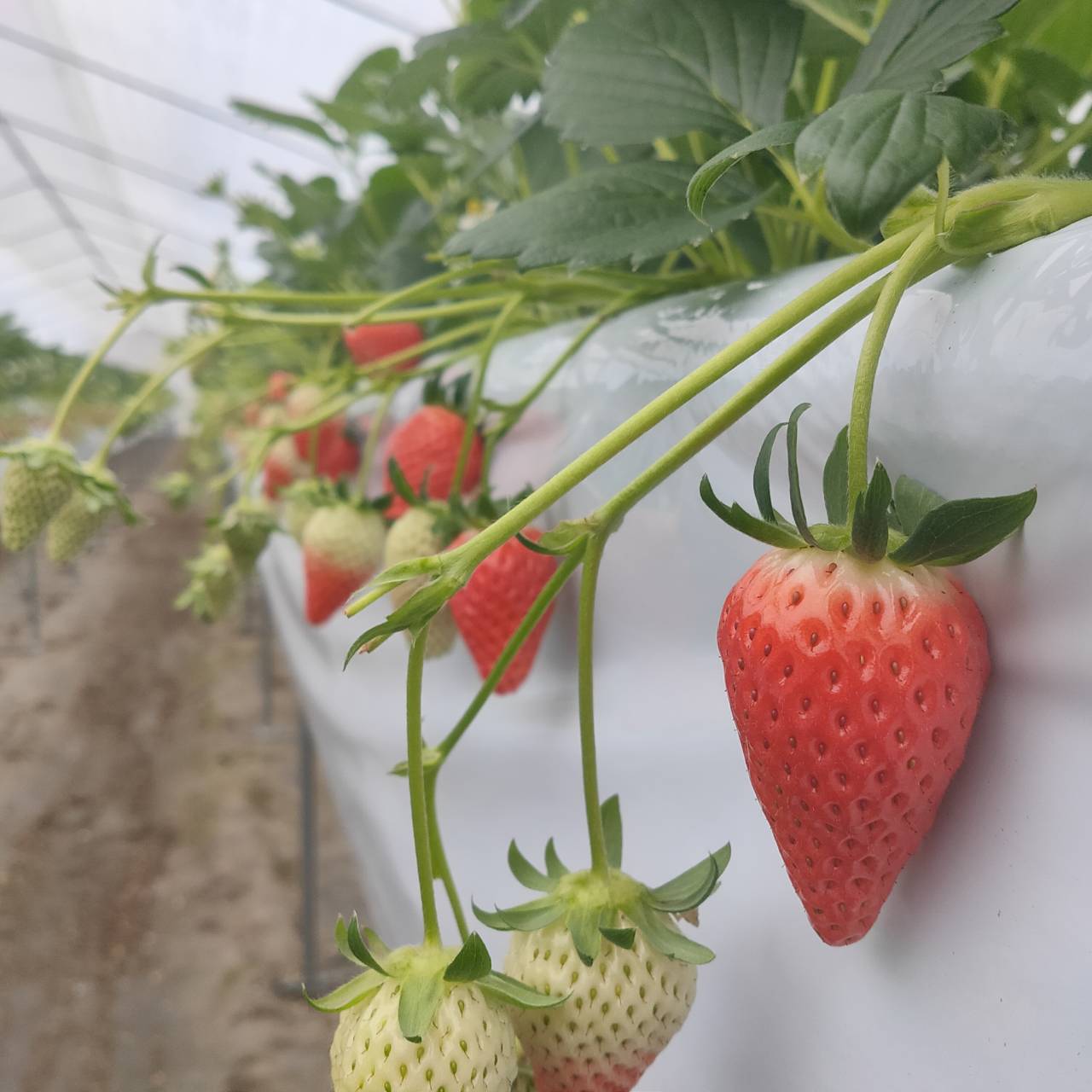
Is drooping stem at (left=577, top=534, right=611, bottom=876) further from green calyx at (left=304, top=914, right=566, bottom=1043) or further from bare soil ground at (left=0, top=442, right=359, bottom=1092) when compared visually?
bare soil ground at (left=0, top=442, right=359, bottom=1092)

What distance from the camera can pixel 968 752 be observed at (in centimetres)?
25

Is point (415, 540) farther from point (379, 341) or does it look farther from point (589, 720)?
point (379, 341)

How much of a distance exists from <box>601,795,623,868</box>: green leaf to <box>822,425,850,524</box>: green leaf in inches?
4.4

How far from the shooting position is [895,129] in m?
0.20

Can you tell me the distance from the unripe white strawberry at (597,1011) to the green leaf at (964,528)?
12 cm

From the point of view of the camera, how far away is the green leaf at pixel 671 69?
335 millimetres

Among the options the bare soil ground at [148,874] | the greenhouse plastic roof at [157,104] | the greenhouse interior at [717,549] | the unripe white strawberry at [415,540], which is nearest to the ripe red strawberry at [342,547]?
the greenhouse interior at [717,549]

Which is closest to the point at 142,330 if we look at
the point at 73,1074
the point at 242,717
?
the point at 242,717

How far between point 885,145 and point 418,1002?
0.21m

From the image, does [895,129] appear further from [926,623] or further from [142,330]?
[142,330]

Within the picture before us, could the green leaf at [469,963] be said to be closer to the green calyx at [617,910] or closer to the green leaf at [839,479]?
the green calyx at [617,910]

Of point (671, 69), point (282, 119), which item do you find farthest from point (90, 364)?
point (282, 119)

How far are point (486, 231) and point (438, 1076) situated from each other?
0.25m

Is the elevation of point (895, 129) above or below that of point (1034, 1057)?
above
